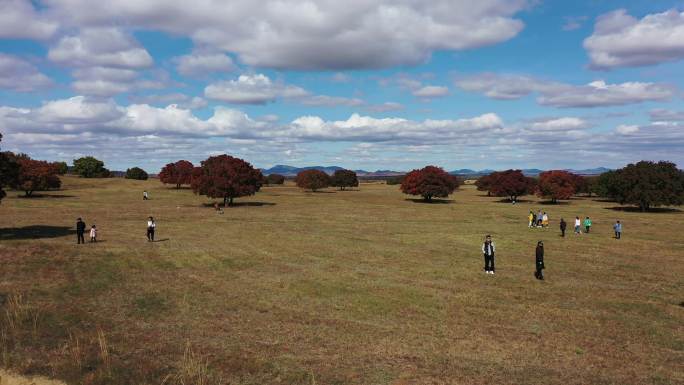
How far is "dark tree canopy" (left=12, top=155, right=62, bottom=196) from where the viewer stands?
7788 cm

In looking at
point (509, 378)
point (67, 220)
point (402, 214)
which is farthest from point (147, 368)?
point (402, 214)

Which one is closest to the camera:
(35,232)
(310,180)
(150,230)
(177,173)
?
(150,230)

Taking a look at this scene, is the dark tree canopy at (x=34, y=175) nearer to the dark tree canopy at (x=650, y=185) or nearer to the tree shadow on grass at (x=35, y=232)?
the tree shadow on grass at (x=35, y=232)

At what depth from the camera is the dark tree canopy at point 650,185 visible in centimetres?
6981

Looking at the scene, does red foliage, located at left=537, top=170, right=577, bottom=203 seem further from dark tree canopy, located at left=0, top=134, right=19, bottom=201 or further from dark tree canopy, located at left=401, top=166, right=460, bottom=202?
dark tree canopy, located at left=0, top=134, right=19, bottom=201

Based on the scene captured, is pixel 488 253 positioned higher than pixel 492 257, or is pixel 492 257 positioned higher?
pixel 488 253

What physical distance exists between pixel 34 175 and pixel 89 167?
2748 inches

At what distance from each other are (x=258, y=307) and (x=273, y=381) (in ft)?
23.2

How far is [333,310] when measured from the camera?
19375 mm

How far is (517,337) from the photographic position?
54.1ft

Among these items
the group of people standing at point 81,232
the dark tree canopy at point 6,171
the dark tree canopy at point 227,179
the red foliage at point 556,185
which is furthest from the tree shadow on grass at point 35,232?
the red foliage at point 556,185

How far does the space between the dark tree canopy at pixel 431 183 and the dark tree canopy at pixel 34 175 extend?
224 feet

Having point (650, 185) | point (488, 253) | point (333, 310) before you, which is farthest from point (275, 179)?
point (333, 310)

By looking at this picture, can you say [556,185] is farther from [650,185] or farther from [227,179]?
[227,179]
